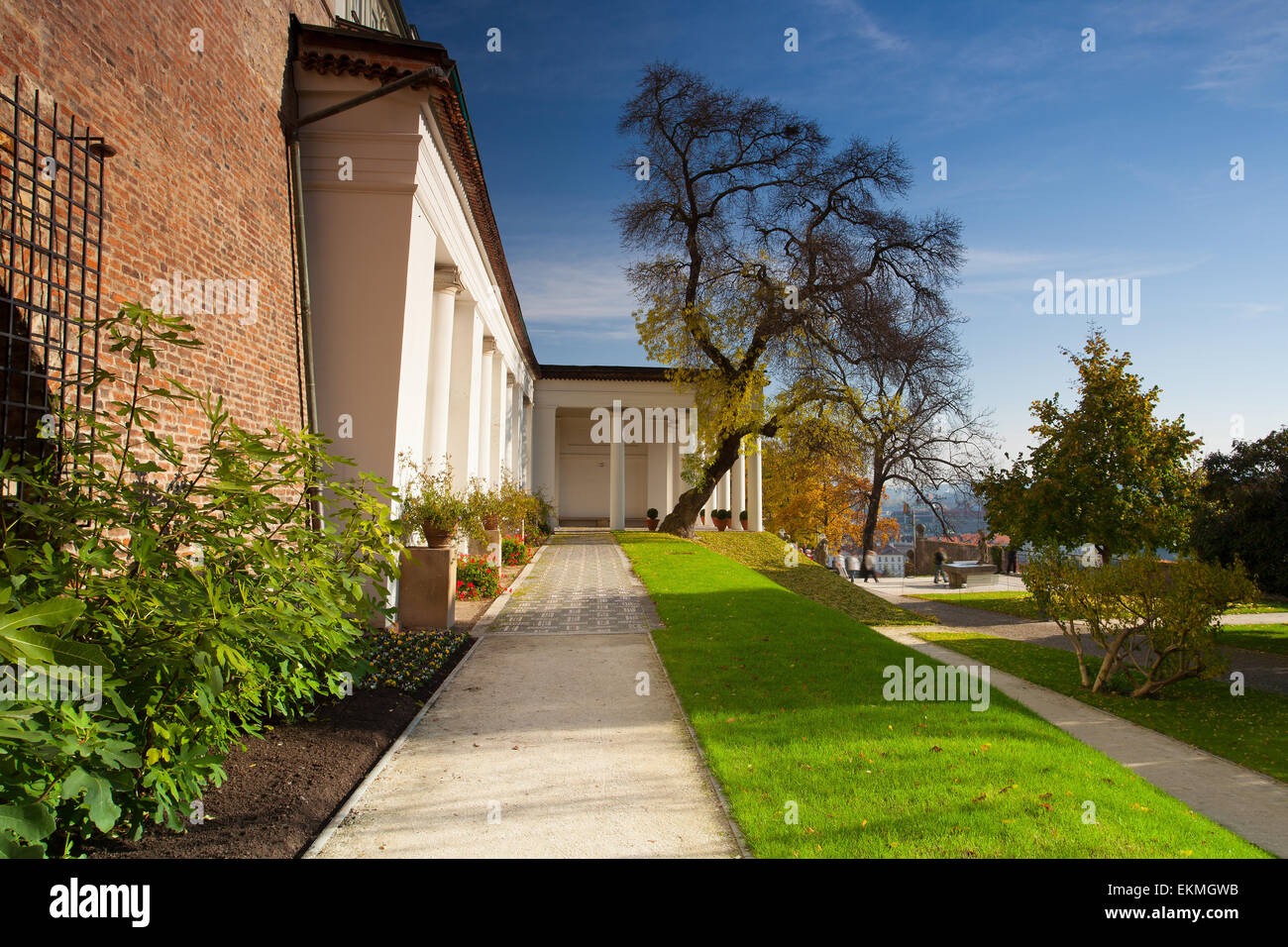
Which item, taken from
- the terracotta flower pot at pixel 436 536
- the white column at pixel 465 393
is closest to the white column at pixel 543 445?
the white column at pixel 465 393

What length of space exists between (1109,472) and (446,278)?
14.7 m

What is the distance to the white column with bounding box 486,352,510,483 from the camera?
2048 cm

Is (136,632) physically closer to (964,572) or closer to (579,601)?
(579,601)

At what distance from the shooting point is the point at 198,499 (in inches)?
258

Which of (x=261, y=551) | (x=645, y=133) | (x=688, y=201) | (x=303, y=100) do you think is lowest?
(x=261, y=551)

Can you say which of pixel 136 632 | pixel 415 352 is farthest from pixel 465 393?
pixel 136 632

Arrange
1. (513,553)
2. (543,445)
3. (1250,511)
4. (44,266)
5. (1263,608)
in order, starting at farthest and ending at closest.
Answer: (543,445), (1263,608), (513,553), (1250,511), (44,266)

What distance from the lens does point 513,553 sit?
59.5ft

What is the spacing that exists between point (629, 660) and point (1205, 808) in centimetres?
526

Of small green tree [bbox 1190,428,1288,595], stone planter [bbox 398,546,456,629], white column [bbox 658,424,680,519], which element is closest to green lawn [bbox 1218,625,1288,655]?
small green tree [bbox 1190,428,1288,595]

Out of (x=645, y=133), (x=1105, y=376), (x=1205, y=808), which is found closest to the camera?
(x=1205, y=808)

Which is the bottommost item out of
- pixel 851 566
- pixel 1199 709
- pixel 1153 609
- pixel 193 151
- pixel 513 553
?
pixel 851 566
